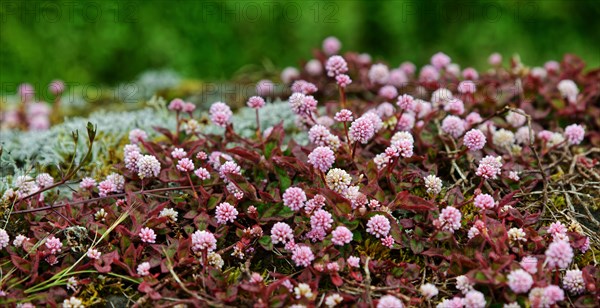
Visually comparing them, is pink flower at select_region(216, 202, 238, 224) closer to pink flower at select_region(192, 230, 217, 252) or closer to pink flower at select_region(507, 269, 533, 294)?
pink flower at select_region(192, 230, 217, 252)

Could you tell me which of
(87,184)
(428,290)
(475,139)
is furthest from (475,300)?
(87,184)

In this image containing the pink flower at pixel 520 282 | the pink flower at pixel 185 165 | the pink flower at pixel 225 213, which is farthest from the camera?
the pink flower at pixel 185 165

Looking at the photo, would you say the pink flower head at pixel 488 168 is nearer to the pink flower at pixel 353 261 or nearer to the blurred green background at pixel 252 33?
the pink flower at pixel 353 261

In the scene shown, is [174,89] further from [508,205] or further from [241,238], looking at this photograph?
[508,205]

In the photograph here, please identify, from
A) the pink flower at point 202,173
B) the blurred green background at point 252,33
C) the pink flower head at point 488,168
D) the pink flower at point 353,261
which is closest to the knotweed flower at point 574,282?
the pink flower head at point 488,168

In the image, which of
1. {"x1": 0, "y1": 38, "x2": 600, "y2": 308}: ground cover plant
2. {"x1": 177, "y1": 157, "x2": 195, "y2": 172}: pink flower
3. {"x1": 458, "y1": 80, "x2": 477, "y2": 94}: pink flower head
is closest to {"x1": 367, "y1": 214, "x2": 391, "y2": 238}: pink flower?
{"x1": 0, "y1": 38, "x2": 600, "y2": 308}: ground cover plant

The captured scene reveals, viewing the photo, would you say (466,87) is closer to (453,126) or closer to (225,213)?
(453,126)

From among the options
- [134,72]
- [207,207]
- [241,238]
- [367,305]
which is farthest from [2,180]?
[134,72]
